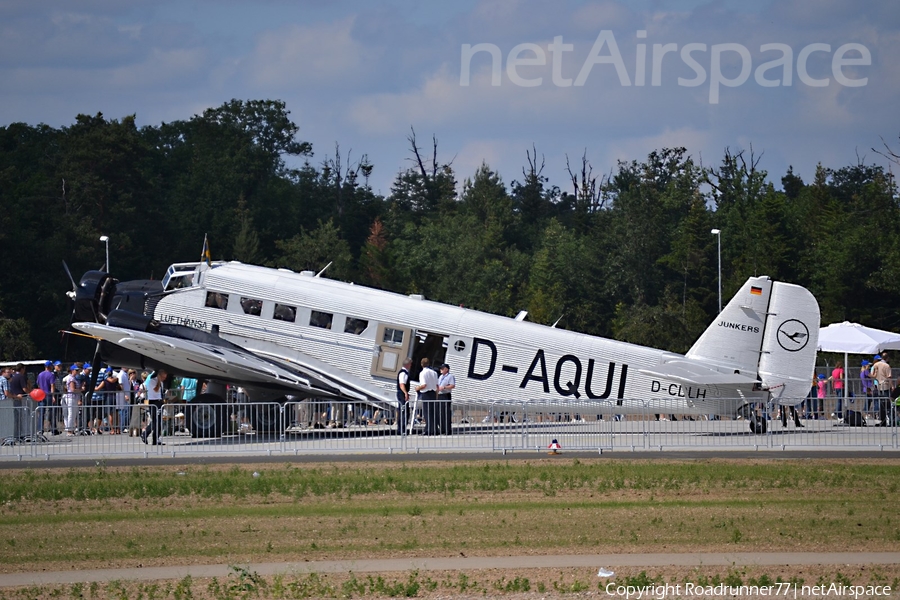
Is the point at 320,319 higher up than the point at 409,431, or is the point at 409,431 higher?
the point at 320,319

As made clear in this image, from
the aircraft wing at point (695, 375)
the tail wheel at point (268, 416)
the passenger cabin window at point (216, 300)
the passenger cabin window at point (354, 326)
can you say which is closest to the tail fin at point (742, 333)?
the aircraft wing at point (695, 375)

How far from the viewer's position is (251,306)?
27125mm

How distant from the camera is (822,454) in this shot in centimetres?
2086

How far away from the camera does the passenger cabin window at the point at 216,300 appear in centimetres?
2727

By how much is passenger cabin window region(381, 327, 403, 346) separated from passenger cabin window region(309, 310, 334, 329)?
1.45 metres

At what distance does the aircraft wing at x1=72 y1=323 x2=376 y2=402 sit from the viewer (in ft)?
80.3

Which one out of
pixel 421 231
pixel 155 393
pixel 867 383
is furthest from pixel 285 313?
pixel 421 231

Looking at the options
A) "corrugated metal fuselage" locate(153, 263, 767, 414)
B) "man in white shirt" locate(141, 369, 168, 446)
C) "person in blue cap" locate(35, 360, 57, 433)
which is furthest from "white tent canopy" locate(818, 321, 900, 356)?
"person in blue cap" locate(35, 360, 57, 433)

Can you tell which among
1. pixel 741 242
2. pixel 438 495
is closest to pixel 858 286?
pixel 741 242

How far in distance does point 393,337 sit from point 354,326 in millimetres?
1036

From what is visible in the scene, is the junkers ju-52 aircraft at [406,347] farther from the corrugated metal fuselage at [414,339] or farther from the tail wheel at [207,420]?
the tail wheel at [207,420]

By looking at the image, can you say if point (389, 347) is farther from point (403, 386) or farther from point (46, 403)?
point (46, 403)

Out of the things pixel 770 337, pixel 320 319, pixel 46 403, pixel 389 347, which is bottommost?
pixel 46 403

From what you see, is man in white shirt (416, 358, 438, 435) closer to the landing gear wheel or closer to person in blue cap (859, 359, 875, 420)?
the landing gear wheel
